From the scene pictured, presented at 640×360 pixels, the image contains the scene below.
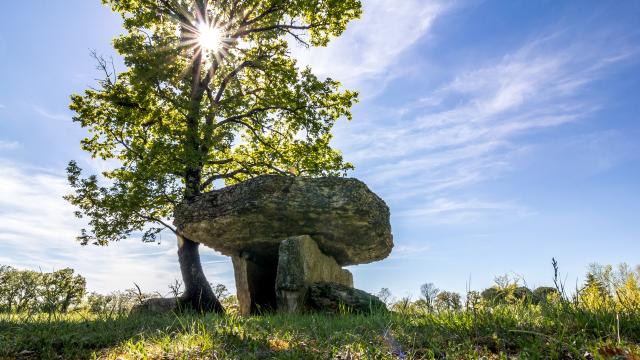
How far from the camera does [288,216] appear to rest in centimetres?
1334

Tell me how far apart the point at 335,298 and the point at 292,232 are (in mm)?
2898

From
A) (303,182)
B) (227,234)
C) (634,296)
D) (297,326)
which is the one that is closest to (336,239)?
(303,182)

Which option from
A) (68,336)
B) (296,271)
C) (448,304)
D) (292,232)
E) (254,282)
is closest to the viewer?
(448,304)

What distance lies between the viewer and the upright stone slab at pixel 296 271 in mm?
12133

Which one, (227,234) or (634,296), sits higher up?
(227,234)

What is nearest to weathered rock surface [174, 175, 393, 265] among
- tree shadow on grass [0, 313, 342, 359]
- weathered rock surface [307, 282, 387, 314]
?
weathered rock surface [307, 282, 387, 314]

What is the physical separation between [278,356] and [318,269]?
30.2 ft

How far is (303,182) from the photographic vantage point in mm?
13328

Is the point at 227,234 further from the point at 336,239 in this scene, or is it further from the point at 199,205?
the point at 336,239

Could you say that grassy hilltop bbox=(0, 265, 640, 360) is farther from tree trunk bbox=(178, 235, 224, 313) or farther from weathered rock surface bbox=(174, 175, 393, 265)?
tree trunk bbox=(178, 235, 224, 313)

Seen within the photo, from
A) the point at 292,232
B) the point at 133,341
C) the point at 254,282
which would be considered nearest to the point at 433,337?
the point at 133,341

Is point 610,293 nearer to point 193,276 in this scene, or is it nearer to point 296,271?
point 296,271

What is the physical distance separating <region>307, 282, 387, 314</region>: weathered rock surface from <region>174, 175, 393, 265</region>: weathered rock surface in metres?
2.07

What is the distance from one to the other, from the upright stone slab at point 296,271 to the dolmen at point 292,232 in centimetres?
3
